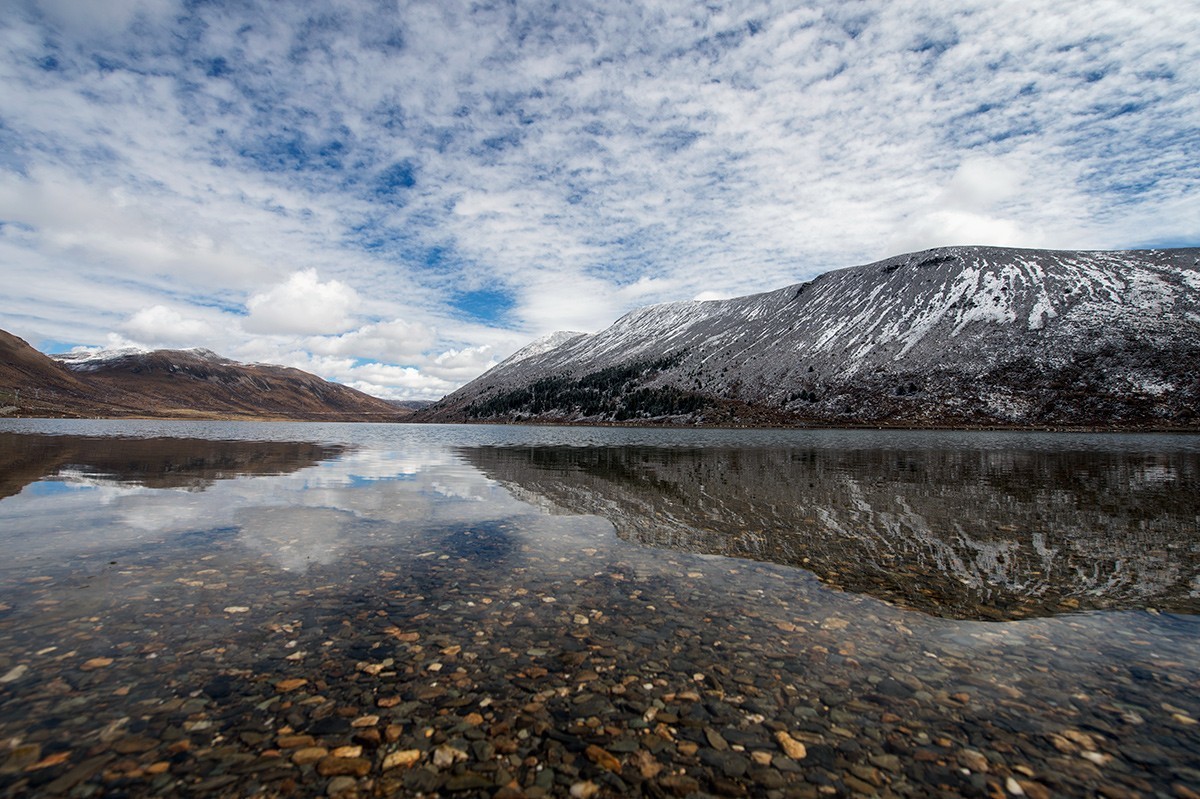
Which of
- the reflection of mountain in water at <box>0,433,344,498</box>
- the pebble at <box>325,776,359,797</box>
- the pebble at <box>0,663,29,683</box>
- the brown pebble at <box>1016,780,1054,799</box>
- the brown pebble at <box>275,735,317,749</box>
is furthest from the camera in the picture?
the reflection of mountain in water at <box>0,433,344,498</box>

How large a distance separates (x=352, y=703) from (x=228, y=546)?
1193cm

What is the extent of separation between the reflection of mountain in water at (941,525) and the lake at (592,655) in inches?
7.8

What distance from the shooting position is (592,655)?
997cm

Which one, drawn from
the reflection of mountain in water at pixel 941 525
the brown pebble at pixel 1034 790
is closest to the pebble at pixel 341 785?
the brown pebble at pixel 1034 790

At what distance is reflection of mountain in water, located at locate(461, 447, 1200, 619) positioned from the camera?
1409 cm

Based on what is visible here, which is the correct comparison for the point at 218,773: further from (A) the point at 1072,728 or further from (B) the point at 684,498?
(B) the point at 684,498

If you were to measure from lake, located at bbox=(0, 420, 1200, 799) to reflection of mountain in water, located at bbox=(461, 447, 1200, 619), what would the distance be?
199 millimetres

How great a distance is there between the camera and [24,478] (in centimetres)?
3123

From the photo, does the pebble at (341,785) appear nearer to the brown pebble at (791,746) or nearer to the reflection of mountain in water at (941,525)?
the brown pebble at (791,746)

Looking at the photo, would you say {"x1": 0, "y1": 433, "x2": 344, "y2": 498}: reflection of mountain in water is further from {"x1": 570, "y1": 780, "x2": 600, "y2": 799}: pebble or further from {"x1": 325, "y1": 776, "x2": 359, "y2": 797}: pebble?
{"x1": 570, "y1": 780, "x2": 600, "y2": 799}: pebble

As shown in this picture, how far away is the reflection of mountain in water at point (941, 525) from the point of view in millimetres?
14094

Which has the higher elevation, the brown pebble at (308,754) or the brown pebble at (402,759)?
the brown pebble at (308,754)

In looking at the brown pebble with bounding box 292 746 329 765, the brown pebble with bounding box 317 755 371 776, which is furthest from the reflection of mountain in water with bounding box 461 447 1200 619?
the brown pebble with bounding box 292 746 329 765

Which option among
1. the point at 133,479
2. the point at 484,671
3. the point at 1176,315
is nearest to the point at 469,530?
the point at 484,671
